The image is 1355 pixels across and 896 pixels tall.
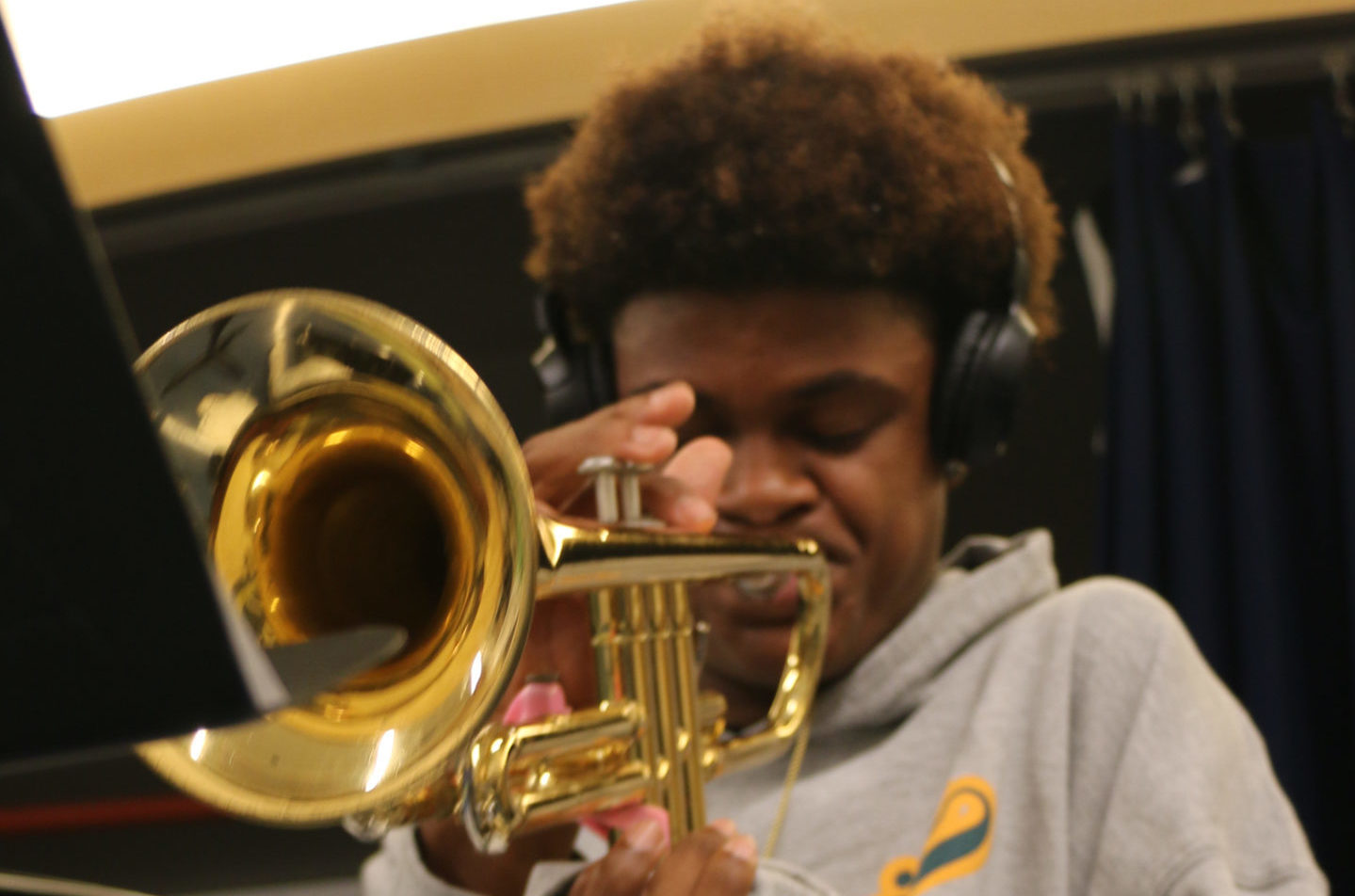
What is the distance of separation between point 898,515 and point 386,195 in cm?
90

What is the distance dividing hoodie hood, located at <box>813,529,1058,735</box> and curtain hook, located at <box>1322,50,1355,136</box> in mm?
686

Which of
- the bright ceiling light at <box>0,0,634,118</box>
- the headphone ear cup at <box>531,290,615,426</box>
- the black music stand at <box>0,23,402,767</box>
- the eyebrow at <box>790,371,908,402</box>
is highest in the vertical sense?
the bright ceiling light at <box>0,0,634,118</box>

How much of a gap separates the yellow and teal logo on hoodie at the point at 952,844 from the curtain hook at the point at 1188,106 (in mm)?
872

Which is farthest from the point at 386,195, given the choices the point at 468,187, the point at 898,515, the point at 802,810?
the point at 802,810

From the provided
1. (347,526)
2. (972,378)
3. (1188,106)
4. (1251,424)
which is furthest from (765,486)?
(1188,106)

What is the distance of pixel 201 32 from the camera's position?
1.39m

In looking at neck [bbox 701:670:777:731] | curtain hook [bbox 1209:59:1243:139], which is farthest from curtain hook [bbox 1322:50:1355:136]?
neck [bbox 701:670:777:731]

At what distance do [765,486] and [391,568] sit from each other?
1.36ft

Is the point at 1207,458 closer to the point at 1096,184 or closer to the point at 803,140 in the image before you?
the point at 1096,184

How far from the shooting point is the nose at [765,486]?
97 centimetres

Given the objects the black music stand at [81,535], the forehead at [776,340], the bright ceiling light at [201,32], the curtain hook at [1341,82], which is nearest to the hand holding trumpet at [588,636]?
the forehead at [776,340]

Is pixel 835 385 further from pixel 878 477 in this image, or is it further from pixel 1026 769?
pixel 1026 769

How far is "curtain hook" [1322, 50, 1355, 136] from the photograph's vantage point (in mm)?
1304

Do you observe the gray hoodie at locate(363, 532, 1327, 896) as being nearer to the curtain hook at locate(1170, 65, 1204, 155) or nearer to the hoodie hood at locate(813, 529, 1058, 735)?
the hoodie hood at locate(813, 529, 1058, 735)
